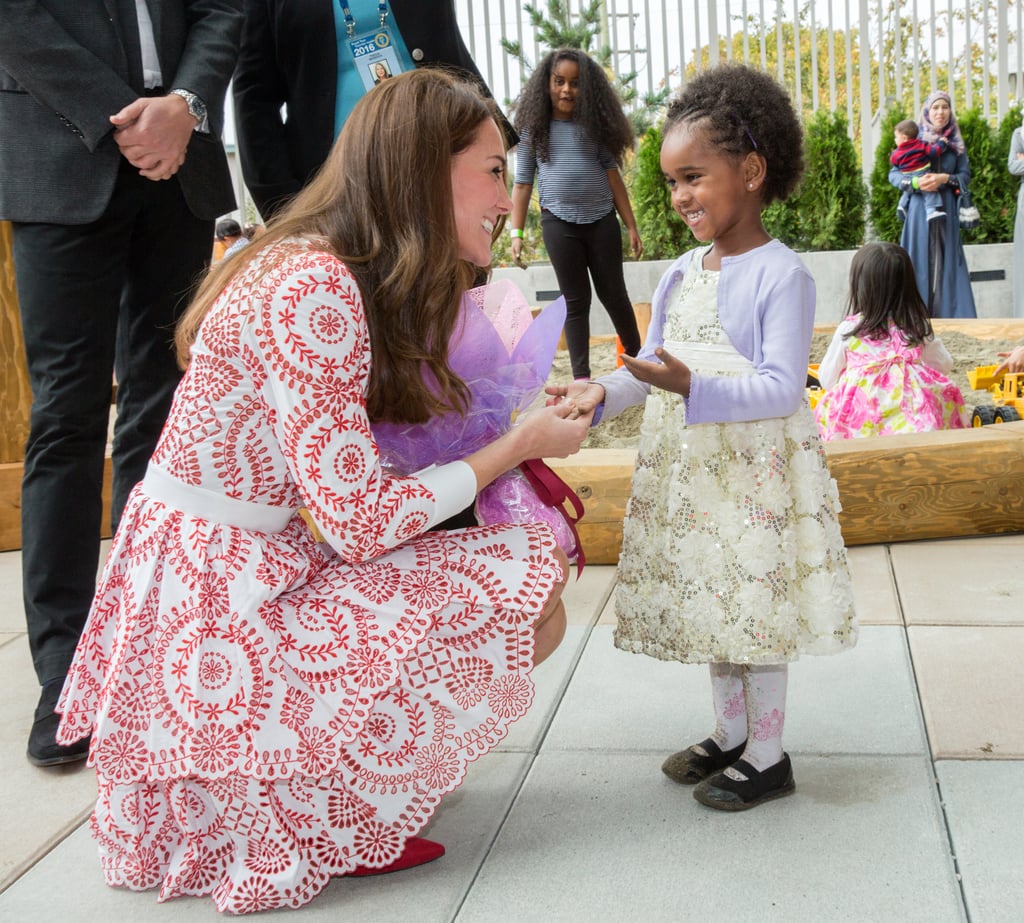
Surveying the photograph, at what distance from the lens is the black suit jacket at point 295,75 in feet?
10.2

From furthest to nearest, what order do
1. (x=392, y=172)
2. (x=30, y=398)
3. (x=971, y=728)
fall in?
(x=30, y=398) < (x=971, y=728) < (x=392, y=172)

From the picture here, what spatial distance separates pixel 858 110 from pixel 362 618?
1321cm

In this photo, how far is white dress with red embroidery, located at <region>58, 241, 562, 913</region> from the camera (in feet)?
6.06

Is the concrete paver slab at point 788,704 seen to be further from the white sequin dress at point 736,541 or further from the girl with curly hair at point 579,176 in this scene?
the girl with curly hair at point 579,176

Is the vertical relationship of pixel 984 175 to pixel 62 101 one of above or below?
below

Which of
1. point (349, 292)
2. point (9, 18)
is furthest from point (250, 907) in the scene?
point (9, 18)

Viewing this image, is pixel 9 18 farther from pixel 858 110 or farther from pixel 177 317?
pixel 858 110

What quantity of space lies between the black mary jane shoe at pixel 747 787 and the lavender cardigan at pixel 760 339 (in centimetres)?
65

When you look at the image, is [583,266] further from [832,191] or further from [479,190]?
[832,191]

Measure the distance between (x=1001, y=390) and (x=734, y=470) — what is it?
4.13m

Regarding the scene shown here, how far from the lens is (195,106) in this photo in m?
2.68

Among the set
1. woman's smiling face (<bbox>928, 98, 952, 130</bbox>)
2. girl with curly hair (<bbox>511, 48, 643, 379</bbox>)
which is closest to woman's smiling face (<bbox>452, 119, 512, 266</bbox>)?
girl with curly hair (<bbox>511, 48, 643, 379</bbox>)

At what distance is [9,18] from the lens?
245 cm

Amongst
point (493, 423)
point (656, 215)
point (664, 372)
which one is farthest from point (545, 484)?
point (656, 215)
